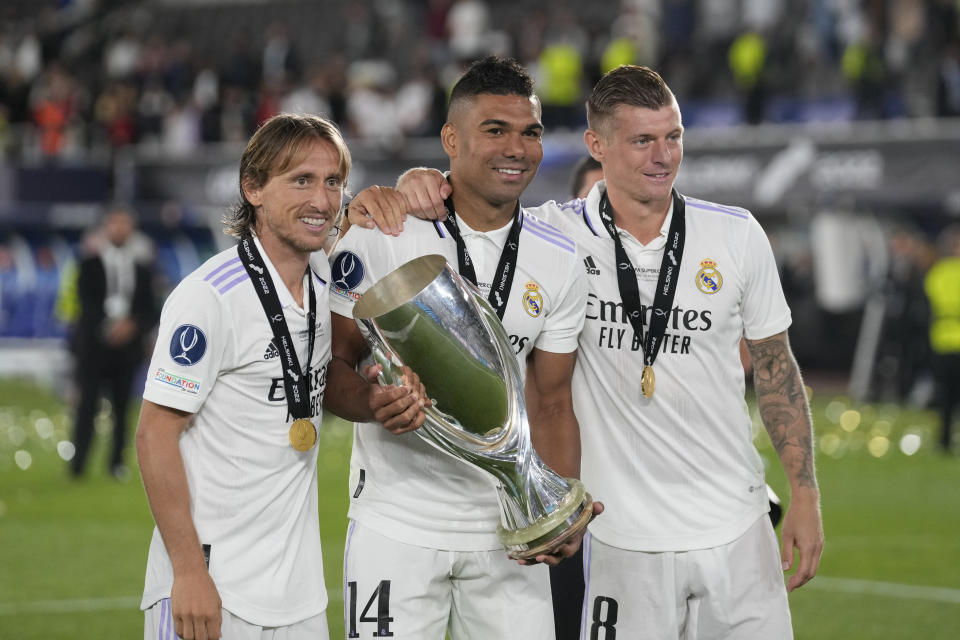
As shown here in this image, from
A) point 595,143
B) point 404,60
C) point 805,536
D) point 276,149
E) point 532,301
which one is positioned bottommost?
point 805,536

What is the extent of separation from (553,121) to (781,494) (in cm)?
1046

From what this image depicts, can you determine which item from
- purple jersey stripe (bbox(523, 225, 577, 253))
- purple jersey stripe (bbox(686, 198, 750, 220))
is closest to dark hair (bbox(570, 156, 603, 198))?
purple jersey stripe (bbox(686, 198, 750, 220))

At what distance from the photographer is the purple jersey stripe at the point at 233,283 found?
372 centimetres

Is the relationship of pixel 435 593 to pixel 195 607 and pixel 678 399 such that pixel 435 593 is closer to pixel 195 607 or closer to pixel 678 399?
pixel 195 607

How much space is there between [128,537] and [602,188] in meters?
6.37

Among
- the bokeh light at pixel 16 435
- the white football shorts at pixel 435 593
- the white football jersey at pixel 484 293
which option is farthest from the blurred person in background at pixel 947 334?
the white football shorts at pixel 435 593

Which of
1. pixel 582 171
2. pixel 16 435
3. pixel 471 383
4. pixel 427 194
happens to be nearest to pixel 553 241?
pixel 427 194

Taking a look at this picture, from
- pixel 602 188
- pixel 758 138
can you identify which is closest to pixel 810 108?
pixel 758 138

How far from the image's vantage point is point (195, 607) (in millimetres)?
3570

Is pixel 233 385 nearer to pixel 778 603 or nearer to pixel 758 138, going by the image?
pixel 778 603

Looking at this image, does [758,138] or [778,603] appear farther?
[758,138]

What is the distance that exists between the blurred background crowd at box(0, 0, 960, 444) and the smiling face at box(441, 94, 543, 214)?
29.4ft

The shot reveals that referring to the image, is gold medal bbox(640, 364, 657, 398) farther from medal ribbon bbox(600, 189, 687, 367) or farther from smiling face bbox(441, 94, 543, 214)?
smiling face bbox(441, 94, 543, 214)

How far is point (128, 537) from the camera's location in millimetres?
9812
